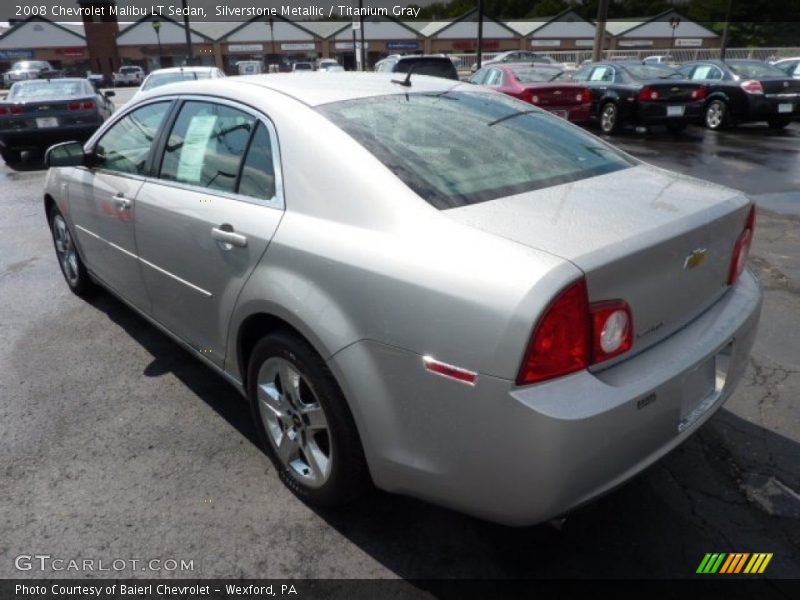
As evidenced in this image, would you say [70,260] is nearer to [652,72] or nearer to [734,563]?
[734,563]

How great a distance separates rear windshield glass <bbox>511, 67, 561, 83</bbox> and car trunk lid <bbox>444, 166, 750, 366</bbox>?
37.9 ft

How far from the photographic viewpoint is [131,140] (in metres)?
3.62

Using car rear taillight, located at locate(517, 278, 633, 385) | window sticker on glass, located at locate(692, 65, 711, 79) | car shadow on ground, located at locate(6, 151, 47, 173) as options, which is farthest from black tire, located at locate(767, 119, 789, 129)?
car shadow on ground, located at locate(6, 151, 47, 173)

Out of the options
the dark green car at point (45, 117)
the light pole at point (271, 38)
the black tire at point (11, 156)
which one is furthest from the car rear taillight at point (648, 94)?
the light pole at point (271, 38)

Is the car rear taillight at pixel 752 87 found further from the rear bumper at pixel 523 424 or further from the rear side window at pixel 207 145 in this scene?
the rear side window at pixel 207 145

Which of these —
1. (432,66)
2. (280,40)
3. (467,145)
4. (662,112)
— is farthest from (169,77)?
(280,40)

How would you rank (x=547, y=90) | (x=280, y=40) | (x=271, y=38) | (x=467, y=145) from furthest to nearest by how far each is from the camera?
(x=280, y=40) → (x=271, y=38) → (x=547, y=90) → (x=467, y=145)

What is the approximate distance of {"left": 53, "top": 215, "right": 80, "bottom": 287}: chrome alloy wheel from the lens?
4750mm

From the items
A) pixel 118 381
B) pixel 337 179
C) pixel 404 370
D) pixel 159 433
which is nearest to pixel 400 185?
pixel 337 179

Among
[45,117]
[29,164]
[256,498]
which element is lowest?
[29,164]

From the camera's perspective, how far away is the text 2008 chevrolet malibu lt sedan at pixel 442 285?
1797 mm

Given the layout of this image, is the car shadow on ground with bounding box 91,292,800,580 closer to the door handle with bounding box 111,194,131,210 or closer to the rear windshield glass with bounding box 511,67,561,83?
the door handle with bounding box 111,194,131,210

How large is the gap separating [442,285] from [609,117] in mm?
13981

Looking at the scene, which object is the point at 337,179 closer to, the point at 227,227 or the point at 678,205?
the point at 227,227
